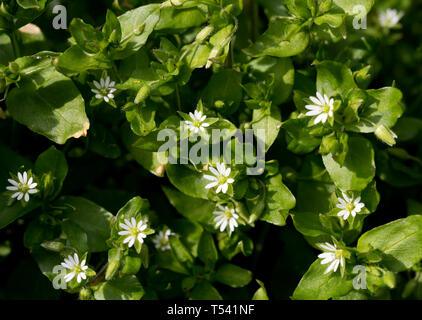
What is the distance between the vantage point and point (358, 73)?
1.88 metres

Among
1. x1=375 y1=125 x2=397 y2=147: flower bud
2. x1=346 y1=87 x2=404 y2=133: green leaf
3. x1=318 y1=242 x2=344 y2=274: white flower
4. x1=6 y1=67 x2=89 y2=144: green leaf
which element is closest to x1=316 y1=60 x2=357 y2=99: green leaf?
x1=346 y1=87 x2=404 y2=133: green leaf

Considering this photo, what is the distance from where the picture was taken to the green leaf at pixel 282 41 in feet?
6.15

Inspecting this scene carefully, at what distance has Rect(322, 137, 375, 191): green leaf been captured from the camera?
1.81 metres

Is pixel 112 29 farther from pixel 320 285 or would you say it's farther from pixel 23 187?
pixel 320 285

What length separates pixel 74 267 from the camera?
1758mm

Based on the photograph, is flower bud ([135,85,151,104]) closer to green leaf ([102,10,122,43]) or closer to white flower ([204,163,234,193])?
green leaf ([102,10,122,43])

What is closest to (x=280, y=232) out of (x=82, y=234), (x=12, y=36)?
(x=82, y=234)

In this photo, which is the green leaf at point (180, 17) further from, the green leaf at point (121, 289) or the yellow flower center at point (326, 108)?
the green leaf at point (121, 289)

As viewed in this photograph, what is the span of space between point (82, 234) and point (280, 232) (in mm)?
957

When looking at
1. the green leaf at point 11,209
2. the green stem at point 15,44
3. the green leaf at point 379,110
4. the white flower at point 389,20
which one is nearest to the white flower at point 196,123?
the green leaf at point 379,110

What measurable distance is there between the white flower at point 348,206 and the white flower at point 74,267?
35.5 inches

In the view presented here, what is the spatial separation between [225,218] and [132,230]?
1.13 ft

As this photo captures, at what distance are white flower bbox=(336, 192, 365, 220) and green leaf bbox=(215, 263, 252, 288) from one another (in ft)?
1.46

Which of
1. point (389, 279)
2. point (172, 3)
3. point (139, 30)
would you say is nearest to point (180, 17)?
point (172, 3)
